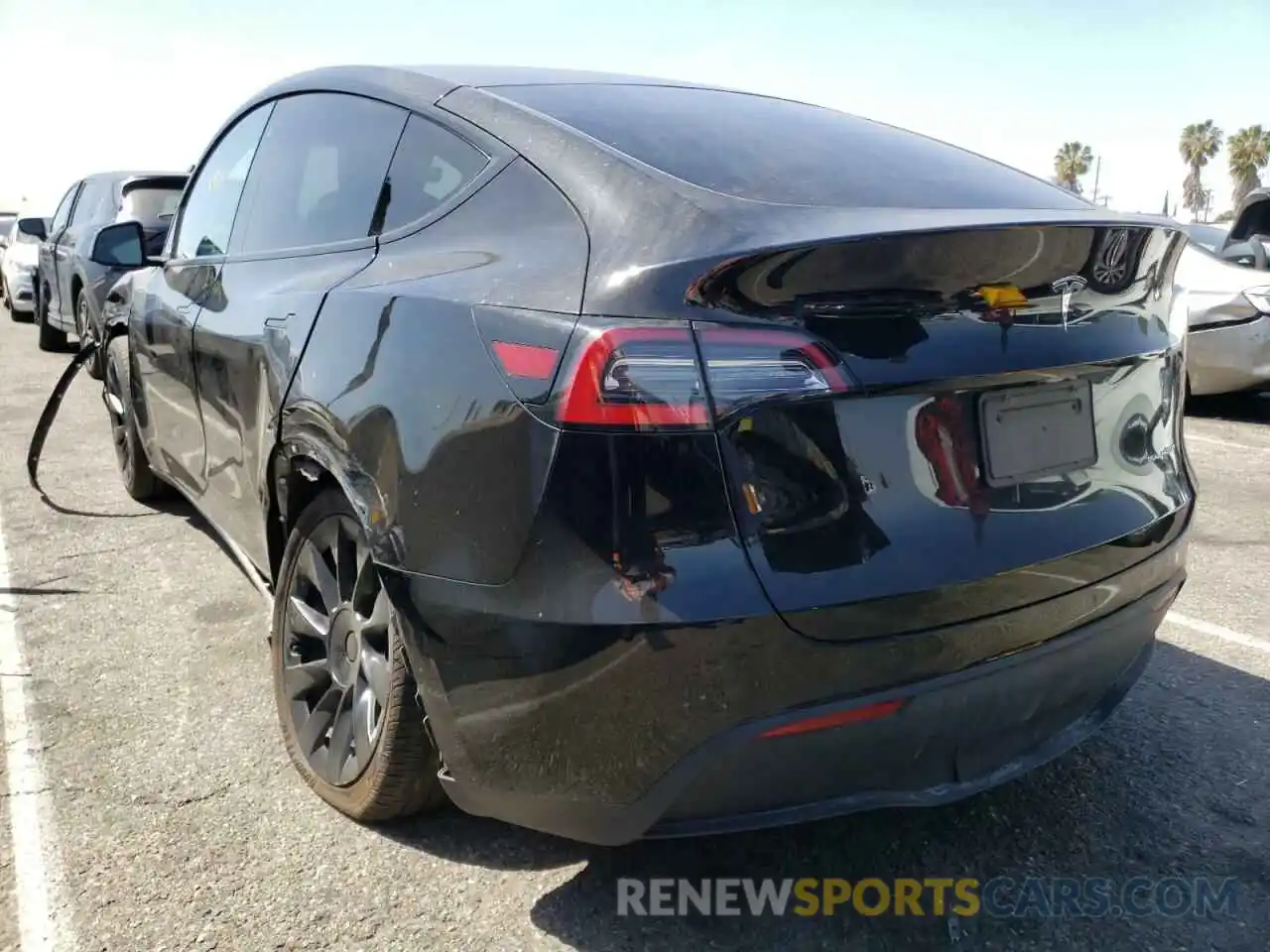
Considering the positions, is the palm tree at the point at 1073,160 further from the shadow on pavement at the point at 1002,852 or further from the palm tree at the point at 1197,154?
the shadow on pavement at the point at 1002,852

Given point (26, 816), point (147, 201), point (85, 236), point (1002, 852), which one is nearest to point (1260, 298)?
point (1002, 852)

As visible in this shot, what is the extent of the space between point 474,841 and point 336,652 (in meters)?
0.55

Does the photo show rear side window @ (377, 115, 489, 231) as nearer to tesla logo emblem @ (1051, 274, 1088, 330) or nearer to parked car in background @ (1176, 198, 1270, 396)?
tesla logo emblem @ (1051, 274, 1088, 330)

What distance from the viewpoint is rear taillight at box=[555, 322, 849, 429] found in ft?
5.77

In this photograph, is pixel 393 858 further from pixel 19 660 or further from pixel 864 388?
pixel 19 660

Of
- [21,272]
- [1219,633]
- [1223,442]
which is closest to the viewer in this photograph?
[1219,633]

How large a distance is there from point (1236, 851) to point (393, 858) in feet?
6.21

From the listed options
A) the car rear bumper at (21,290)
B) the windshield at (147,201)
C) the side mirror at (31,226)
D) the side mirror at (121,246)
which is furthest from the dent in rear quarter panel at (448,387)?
the car rear bumper at (21,290)

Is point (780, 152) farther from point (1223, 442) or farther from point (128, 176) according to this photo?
point (128, 176)

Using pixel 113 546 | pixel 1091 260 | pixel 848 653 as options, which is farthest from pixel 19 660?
pixel 1091 260

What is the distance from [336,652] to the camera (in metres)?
Answer: 2.61

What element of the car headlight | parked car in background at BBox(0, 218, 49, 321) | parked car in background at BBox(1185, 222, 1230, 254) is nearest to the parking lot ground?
the car headlight

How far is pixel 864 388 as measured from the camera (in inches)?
71.9

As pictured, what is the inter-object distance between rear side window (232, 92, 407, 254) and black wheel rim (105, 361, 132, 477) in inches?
70.8
